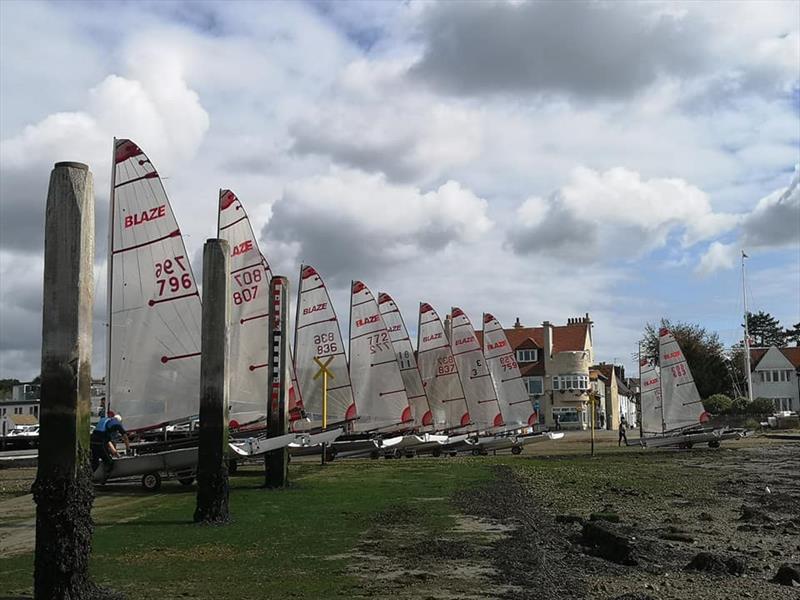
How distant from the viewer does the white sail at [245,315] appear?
24.8 m

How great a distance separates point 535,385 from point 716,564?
68.6 metres

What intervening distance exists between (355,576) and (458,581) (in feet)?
3.78

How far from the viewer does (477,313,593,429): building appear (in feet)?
251

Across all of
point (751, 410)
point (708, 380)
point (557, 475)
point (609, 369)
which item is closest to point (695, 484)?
point (557, 475)

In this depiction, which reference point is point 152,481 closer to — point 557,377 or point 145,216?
point 145,216

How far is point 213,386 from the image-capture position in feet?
44.1

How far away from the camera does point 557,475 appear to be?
25141 mm

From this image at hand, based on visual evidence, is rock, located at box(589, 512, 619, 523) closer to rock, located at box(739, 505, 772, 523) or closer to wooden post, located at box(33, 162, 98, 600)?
rock, located at box(739, 505, 772, 523)

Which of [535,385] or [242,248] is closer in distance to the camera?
[242,248]

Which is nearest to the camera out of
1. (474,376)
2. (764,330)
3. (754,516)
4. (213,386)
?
(213,386)

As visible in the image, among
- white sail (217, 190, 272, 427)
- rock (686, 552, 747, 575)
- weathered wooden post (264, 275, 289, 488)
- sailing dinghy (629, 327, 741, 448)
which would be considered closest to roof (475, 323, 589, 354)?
sailing dinghy (629, 327, 741, 448)

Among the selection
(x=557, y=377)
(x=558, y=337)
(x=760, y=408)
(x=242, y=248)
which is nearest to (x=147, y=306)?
(x=242, y=248)

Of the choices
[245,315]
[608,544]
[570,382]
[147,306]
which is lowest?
[608,544]

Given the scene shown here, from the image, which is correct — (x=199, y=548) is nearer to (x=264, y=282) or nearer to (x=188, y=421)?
(x=188, y=421)
